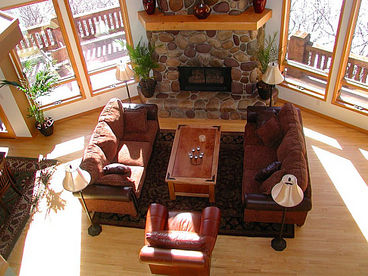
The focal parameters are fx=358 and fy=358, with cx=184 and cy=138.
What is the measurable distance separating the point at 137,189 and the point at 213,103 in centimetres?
295

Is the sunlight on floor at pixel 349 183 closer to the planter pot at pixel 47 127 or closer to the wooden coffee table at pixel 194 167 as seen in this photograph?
the wooden coffee table at pixel 194 167

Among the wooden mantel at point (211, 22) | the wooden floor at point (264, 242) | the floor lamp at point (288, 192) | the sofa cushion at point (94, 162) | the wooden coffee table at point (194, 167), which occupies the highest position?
the wooden mantel at point (211, 22)

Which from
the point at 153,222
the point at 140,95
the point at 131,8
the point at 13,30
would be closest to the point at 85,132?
the point at 140,95

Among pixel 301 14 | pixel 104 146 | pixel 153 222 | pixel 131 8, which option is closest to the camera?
pixel 153 222

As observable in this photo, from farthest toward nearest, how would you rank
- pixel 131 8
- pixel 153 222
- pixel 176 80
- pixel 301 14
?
pixel 176 80
pixel 131 8
pixel 301 14
pixel 153 222

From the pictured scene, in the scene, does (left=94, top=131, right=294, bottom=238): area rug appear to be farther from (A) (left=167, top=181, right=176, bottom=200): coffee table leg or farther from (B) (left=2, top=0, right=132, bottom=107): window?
(B) (left=2, top=0, right=132, bottom=107): window

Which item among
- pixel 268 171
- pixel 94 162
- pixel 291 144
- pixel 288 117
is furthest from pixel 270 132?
pixel 94 162

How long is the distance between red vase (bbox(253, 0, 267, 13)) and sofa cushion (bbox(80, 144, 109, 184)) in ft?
12.9

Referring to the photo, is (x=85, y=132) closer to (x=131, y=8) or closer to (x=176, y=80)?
(x=176, y=80)

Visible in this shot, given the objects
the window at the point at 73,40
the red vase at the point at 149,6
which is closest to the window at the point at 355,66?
the red vase at the point at 149,6

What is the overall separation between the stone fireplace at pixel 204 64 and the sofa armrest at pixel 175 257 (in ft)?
13.1

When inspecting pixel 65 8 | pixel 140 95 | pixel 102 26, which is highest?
pixel 65 8

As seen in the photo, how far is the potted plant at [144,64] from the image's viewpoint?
7.64m

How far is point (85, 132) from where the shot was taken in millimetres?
7844
